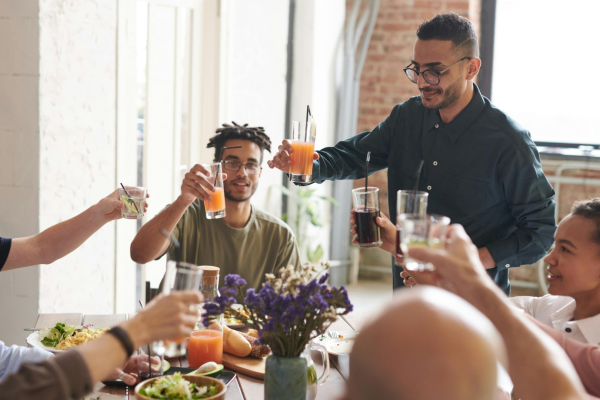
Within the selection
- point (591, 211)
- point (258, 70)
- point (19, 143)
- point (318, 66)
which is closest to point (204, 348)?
point (591, 211)

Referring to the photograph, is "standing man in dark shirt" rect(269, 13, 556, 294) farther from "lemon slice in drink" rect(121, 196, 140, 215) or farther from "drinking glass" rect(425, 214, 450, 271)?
"drinking glass" rect(425, 214, 450, 271)

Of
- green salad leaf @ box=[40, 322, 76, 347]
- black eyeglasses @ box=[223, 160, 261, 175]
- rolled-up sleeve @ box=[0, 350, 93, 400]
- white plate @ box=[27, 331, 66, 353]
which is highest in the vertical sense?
black eyeglasses @ box=[223, 160, 261, 175]

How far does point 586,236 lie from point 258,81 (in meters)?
3.05

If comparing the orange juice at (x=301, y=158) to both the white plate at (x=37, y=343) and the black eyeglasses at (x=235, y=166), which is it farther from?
the white plate at (x=37, y=343)

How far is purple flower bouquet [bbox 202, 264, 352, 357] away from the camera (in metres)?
1.28

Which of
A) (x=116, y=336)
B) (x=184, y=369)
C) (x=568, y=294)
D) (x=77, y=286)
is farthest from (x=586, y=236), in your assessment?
(x=77, y=286)

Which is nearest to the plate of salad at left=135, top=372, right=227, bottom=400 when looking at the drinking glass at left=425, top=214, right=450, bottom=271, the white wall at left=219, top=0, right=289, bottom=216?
the drinking glass at left=425, top=214, right=450, bottom=271

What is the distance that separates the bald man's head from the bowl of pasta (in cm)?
128

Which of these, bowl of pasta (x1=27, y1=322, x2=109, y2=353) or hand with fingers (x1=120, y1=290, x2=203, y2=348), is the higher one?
hand with fingers (x1=120, y1=290, x2=203, y2=348)

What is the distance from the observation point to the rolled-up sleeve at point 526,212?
6.72 feet

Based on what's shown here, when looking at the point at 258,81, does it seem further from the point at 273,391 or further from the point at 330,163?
the point at 273,391

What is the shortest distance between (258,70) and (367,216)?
280 centimetres

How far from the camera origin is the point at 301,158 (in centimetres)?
209

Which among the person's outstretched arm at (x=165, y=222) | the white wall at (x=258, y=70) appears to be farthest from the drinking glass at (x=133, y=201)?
the white wall at (x=258, y=70)
